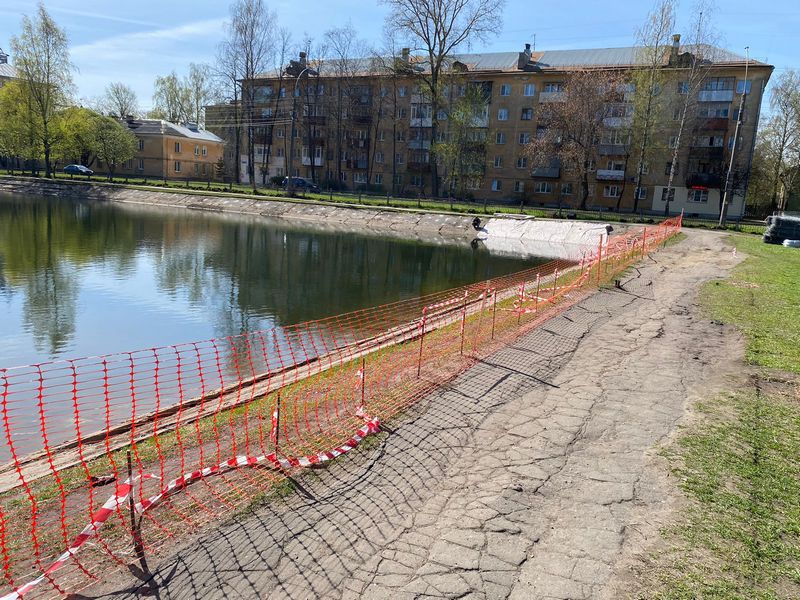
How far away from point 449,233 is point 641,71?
25218 mm

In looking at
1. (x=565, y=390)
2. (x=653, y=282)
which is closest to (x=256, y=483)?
(x=565, y=390)

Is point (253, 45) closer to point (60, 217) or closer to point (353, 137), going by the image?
point (353, 137)

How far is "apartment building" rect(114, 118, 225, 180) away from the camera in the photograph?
273 feet

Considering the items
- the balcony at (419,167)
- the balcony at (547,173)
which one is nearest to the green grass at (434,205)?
the balcony at (547,173)

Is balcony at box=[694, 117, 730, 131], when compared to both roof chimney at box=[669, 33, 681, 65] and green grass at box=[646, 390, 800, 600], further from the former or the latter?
green grass at box=[646, 390, 800, 600]

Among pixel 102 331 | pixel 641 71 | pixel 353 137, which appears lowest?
pixel 102 331

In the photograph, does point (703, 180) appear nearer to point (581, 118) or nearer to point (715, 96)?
point (715, 96)

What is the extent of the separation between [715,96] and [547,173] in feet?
57.4

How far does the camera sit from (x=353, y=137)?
76.5 m

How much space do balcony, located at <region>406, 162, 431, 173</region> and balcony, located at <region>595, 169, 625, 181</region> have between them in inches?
788

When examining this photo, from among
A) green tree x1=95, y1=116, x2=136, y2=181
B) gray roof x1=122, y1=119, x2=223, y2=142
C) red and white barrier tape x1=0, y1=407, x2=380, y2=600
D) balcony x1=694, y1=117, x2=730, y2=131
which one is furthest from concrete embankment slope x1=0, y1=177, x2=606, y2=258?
red and white barrier tape x1=0, y1=407, x2=380, y2=600

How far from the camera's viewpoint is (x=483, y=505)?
5.82m

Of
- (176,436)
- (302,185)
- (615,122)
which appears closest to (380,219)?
(302,185)

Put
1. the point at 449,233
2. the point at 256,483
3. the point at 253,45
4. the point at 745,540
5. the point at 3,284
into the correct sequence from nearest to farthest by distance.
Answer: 1. the point at 745,540
2. the point at 256,483
3. the point at 3,284
4. the point at 449,233
5. the point at 253,45
